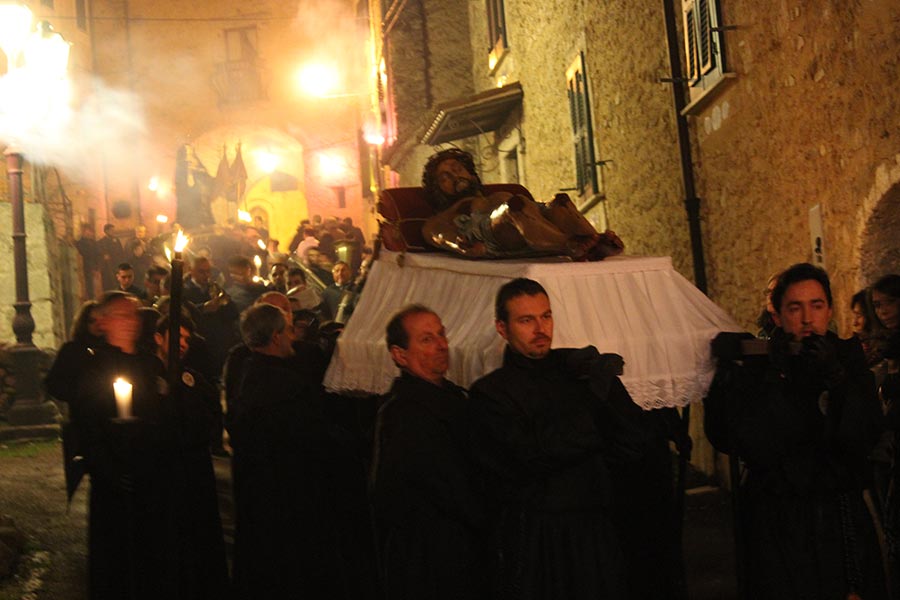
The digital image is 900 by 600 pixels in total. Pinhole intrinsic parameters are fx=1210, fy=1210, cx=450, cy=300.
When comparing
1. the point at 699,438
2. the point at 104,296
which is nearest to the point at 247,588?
the point at 104,296

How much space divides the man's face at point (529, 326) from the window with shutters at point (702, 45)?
5533 mm

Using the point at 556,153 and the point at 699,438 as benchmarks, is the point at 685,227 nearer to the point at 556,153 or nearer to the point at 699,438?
the point at 699,438

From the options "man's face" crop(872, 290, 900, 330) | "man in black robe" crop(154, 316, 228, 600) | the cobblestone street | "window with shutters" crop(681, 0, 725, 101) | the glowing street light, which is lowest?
the cobblestone street

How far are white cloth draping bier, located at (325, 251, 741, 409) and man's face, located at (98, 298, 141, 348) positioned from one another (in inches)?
64.6

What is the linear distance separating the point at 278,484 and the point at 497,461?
2269 millimetres

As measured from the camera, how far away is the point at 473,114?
18.3 m

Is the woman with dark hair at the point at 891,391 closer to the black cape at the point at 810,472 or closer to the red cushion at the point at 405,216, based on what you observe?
the black cape at the point at 810,472

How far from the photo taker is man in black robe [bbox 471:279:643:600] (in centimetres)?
446

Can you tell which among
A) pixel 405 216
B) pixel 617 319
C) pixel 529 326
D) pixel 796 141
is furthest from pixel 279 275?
pixel 529 326

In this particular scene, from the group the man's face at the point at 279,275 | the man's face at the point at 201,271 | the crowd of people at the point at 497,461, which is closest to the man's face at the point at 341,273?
the man's face at the point at 279,275

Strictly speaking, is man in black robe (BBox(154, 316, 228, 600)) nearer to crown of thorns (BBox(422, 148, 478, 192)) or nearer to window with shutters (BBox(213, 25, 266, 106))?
crown of thorns (BBox(422, 148, 478, 192))

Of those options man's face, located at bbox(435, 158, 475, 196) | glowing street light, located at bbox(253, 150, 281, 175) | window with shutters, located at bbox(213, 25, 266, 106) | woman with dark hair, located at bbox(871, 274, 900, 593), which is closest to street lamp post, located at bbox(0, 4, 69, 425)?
man's face, located at bbox(435, 158, 475, 196)

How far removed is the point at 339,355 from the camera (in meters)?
7.04

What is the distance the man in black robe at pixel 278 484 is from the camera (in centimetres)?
626
